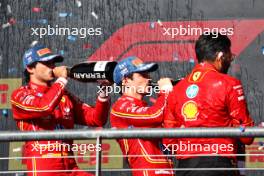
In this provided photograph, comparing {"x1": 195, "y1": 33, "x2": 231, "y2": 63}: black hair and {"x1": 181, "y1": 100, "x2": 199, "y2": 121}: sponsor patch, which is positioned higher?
{"x1": 195, "y1": 33, "x2": 231, "y2": 63}: black hair

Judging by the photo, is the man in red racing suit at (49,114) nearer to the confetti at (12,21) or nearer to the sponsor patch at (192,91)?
the sponsor patch at (192,91)

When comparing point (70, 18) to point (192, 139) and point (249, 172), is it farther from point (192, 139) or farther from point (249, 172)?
point (192, 139)

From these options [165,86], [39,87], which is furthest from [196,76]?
[39,87]

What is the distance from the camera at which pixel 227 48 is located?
18.1ft

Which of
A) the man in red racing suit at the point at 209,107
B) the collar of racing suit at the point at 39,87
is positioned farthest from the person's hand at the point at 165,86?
the collar of racing suit at the point at 39,87

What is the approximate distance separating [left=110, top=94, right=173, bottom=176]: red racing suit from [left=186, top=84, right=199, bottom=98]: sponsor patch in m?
0.46

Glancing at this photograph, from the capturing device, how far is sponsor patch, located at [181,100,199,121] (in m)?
5.41

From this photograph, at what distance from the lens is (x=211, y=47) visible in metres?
5.50

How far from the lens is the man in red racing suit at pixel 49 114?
6129mm

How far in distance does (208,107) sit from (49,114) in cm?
133

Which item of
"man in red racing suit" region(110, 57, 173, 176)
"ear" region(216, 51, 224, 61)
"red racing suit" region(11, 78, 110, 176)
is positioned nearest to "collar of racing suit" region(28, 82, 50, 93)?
"red racing suit" region(11, 78, 110, 176)

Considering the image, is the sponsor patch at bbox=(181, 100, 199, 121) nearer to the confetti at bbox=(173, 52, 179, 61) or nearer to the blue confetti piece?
the confetti at bbox=(173, 52, 179, 61)

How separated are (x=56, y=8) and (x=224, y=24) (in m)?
1.43

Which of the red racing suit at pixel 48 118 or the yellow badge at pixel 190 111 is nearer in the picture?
the yellow badge at pixel 190 111
